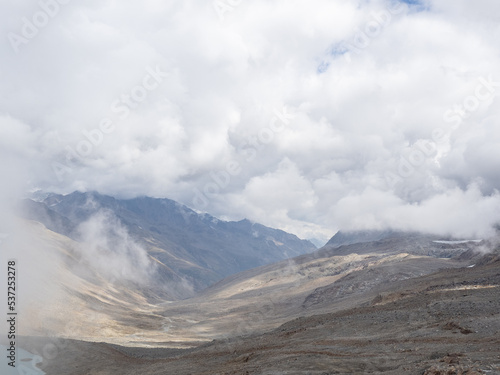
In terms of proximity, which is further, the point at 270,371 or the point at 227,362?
the point at 227,362

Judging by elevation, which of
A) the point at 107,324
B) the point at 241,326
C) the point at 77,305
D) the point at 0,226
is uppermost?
the point at 0,226

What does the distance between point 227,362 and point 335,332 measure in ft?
47.3

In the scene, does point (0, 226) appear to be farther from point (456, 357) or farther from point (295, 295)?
point (456, 357)

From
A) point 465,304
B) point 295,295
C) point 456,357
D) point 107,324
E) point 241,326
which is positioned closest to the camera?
point 456,357

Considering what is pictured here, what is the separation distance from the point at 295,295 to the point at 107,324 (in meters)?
90.4

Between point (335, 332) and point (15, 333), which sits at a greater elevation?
point (15, 333)

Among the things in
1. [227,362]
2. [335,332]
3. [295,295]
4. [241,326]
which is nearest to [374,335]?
[335,332]

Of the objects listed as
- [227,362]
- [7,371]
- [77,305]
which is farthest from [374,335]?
[77,305]

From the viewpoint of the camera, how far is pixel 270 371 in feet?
94.2


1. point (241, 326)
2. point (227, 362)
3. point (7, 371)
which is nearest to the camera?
point (227, 362)

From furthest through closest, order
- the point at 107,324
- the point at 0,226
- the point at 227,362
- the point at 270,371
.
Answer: the point at 0,226 < the point at 107,324 < the point at 227,362 < the point at 270,371

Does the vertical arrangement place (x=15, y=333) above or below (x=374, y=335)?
above

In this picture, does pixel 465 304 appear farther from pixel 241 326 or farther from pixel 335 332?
pixel 241 326

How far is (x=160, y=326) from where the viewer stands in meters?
129
